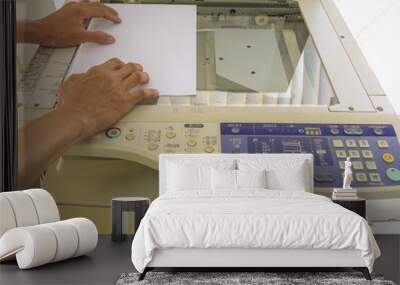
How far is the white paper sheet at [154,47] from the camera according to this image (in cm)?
530

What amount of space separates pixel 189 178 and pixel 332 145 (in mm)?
1189

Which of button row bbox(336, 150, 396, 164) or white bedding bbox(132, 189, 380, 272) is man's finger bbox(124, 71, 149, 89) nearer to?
button row bbox(336, 150, 396, 164)

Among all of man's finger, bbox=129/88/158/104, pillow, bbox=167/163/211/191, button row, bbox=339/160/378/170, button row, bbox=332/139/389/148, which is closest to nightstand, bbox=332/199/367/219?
button row, bbox=339/160/378/170

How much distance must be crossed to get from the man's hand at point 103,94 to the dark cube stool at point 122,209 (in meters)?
0.64

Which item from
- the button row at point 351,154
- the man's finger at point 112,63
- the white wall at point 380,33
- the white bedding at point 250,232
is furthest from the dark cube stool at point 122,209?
the white wall at point 380,33

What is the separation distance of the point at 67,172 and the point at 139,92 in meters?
0.82

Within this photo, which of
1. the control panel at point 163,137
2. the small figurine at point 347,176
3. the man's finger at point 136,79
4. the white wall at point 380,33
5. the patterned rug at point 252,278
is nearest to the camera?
the patterned rug at point 252,278

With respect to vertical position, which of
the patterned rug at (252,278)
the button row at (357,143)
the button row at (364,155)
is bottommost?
the patterned rug at (252,278)

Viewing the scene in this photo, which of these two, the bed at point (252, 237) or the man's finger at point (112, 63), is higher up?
the man's finger at point (112, 63)

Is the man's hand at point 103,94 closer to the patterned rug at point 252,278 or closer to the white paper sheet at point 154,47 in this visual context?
the white paper sheet at point 154,47

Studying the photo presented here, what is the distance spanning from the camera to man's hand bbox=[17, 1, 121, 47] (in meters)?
5.28

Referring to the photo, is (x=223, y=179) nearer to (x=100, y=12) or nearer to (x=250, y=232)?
(x=250, y=232)

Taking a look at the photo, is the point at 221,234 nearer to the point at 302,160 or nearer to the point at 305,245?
the point at 305,245

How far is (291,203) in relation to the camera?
4008 millimetres
